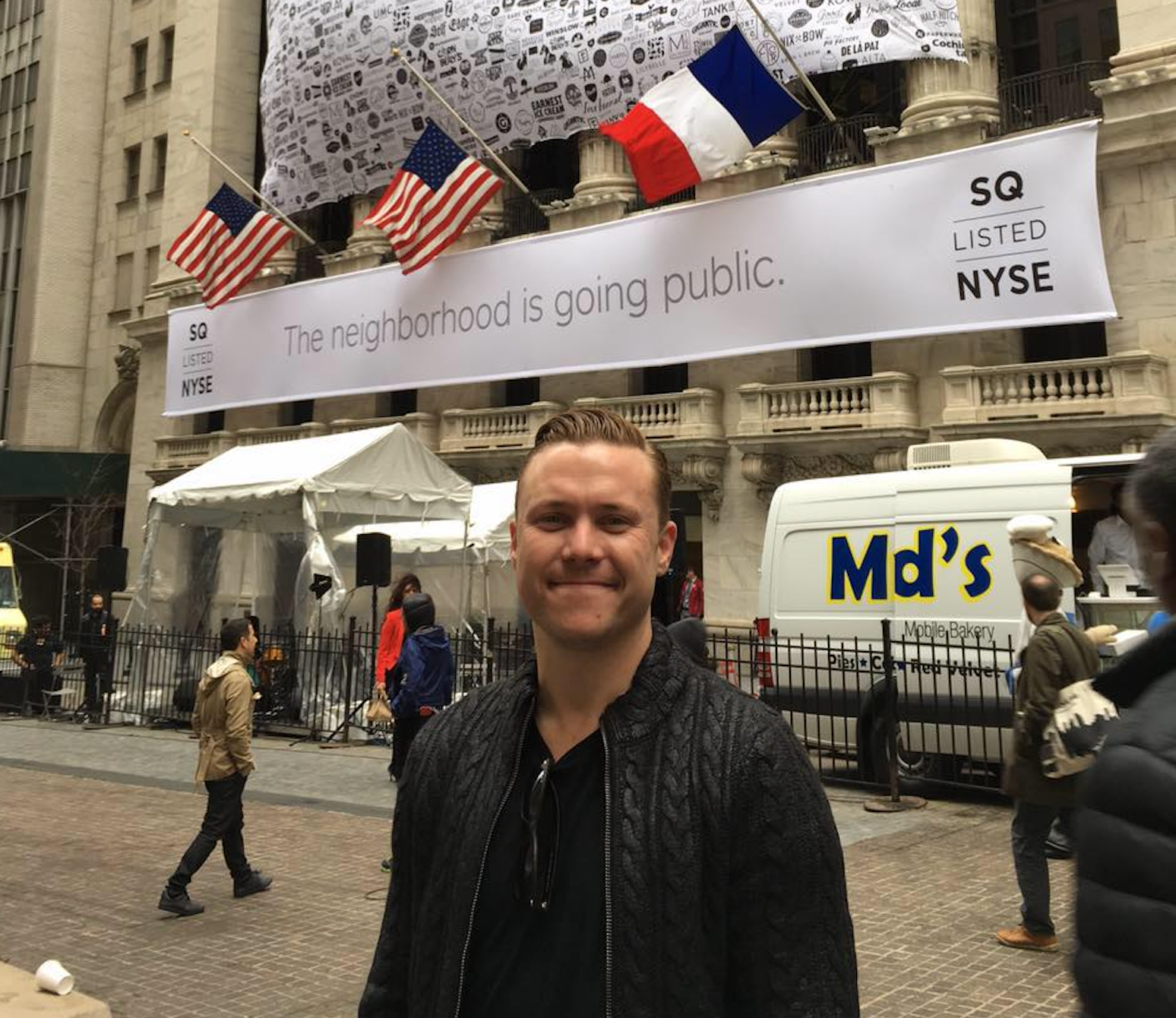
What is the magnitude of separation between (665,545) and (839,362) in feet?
64.1

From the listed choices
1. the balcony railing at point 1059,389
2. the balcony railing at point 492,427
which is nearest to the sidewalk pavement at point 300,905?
the balcony railing at point 1059,389

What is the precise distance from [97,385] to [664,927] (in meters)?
39.8

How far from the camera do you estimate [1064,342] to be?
711 inches

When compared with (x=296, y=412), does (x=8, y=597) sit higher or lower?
lower

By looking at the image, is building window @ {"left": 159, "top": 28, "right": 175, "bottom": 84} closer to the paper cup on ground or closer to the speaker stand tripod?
the speaker stand tripod

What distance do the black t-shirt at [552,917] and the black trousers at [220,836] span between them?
5.45 metres

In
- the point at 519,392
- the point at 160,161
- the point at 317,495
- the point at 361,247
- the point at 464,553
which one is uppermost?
the point at 160,161

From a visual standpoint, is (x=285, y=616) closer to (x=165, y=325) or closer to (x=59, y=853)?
(x=59, y=853)

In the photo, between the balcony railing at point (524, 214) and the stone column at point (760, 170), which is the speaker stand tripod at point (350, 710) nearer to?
the stone column at point (760, 170)

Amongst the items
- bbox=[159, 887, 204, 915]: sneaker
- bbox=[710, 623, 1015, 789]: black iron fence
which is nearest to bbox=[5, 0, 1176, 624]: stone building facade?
bbox=[710, 623, 1015, 789]: black iron fence

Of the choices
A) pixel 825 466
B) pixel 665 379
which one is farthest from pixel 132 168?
pixel 825 466

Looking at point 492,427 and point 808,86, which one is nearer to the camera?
point 808,86

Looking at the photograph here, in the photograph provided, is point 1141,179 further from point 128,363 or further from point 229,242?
point 128,363

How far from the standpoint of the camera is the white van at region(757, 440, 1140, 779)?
920 cm
